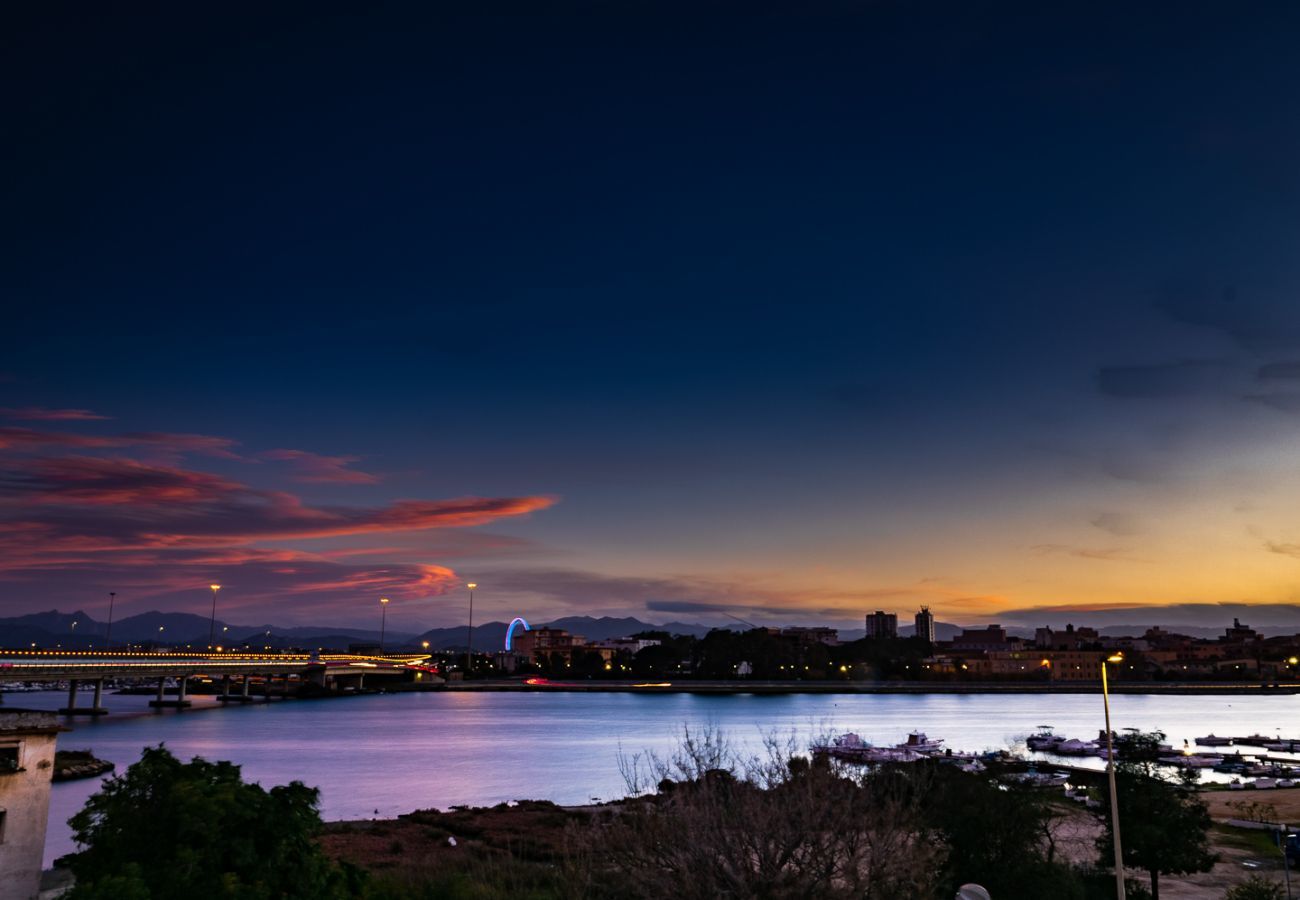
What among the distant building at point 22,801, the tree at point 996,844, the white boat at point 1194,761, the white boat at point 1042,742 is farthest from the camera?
the white boat at point 1042,742

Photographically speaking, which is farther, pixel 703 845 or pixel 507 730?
pixel 507 730

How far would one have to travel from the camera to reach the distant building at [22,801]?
1658 cm

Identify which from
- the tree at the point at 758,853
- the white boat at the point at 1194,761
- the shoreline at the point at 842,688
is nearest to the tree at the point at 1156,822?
the tree at the point at 758,853

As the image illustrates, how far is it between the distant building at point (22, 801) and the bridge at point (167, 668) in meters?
66.9

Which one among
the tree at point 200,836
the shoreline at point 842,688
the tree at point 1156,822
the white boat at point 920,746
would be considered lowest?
the shoreline at point 842,688

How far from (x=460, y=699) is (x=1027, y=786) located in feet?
473

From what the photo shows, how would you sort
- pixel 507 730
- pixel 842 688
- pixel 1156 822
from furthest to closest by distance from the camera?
1. pixel 842 688
2. pixel 507 730
3. pixel 1156 822

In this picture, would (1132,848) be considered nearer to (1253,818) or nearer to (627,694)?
(1253,818)

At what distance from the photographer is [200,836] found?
11.1m

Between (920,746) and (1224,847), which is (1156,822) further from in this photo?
(920,746)

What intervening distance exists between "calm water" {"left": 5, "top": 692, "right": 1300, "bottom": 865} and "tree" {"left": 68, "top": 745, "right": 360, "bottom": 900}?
100 ft

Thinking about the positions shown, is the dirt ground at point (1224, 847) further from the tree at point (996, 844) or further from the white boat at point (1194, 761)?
the white boat at point (1194, 761)

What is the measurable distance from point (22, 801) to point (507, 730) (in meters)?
82.1

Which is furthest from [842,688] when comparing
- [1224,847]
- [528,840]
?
[528,840]
